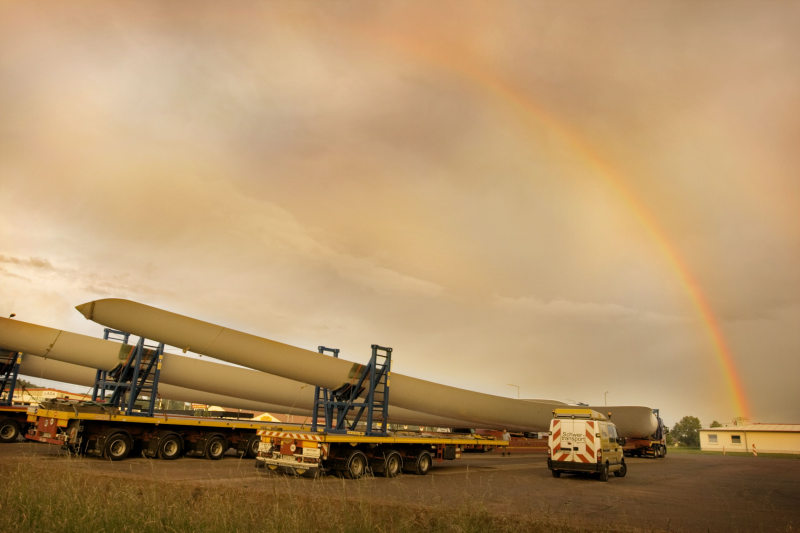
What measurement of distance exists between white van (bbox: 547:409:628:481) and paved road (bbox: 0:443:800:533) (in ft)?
1.75

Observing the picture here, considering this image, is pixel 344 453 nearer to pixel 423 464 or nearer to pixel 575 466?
pixel 423 464

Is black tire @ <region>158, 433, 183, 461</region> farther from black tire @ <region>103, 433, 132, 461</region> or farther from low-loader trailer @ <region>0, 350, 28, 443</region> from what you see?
low-loader trailer @ <region>0, 350, 28, 443</region>

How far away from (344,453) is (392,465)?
217 cm

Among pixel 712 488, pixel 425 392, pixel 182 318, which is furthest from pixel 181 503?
pixel 712 488

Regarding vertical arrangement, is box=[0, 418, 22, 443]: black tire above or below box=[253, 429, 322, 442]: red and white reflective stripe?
below

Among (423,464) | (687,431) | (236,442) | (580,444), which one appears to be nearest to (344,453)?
(423,464)

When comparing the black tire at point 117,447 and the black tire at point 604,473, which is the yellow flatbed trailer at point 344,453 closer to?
the black tire at point 117,447

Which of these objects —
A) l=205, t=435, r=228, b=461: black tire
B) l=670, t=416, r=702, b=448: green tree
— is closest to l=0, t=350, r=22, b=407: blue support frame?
l=205, t=435, r=228, b=461: black tire

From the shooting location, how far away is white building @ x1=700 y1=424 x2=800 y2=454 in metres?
62.3

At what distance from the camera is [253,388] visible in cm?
2323

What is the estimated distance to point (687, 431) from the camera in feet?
517

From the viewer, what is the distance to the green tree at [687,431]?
153875mm

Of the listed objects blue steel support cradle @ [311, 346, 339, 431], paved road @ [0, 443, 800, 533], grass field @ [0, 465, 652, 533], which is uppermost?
blue steel support cradle @ [311, 346, 339, 431]

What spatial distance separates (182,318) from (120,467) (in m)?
4.44
